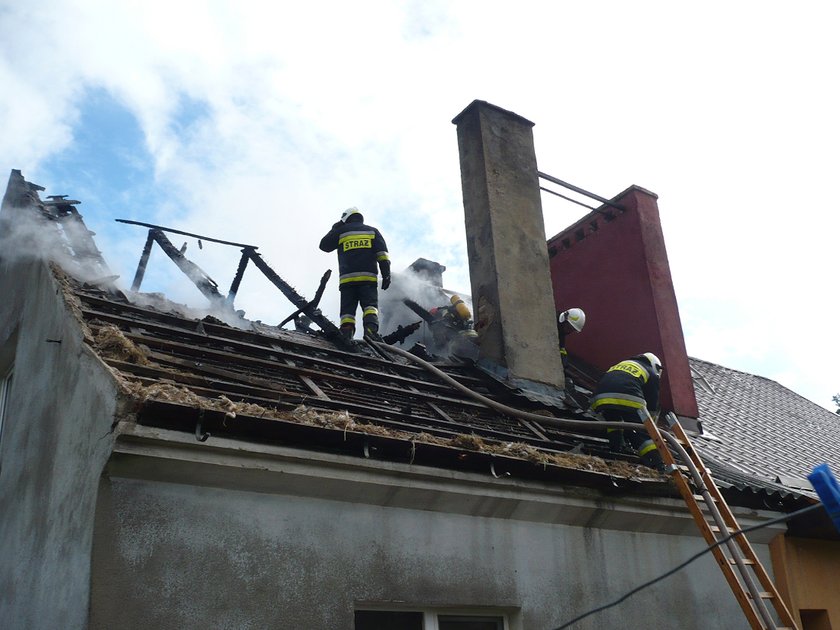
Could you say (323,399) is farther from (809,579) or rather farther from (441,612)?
(809,579)

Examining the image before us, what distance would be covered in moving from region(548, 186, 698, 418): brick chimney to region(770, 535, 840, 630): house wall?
8.25 ft

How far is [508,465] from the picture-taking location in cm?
560

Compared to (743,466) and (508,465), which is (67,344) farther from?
(743,466)

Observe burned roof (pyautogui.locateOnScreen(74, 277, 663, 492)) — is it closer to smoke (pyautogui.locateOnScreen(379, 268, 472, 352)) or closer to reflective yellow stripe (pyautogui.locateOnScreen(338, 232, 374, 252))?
reflective yellow stripe (pyautogui.locateOnScreen(338, 232, 374, 252))

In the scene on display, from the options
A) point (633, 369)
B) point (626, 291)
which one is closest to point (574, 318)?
point (626, 291)

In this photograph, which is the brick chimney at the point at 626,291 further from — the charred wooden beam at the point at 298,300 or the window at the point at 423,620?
the window at the point at 423,620

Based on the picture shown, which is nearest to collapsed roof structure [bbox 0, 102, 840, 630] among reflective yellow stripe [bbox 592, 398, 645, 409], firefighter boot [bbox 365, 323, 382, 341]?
firefighter boot [bbox 365, 323, 382, 341]

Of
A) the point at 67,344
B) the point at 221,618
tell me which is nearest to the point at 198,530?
the point at 221,618

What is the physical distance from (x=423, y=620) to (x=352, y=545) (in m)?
0.66

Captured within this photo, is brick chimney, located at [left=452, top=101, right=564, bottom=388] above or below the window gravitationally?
above

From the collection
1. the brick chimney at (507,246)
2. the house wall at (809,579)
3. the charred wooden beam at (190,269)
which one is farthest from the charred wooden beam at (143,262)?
the house wall at (809,579)

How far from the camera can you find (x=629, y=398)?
7.94m

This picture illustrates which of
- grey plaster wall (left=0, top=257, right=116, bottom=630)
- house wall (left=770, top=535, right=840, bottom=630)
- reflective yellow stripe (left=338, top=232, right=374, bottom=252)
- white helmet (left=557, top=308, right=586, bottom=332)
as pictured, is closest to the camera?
grey plaster wall (left=0, top=257, right=116, bottom=630)

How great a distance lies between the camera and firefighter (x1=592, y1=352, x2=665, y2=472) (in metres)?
7.48
